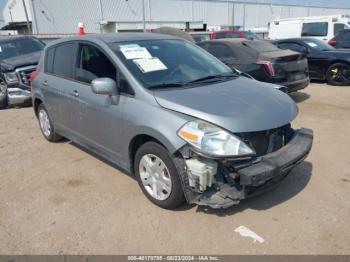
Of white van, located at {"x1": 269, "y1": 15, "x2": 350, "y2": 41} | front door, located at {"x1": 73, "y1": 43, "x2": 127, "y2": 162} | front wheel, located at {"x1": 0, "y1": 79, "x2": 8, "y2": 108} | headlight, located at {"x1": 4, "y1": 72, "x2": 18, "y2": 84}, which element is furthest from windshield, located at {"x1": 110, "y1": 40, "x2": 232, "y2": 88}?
white van, located at {"x1": 269, "y1": 15, "x2": 350, "y2": 41}

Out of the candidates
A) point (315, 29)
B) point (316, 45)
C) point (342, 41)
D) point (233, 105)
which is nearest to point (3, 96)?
point (233, 105)

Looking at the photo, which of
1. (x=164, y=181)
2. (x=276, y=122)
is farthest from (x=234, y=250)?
(x=276, y=122)

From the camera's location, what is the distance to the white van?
14.4 metres

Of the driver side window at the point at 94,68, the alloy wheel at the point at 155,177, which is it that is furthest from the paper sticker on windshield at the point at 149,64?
the alloy wheel at the point at 155,177

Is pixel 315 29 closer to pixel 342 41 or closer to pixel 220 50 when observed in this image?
pixel 342 41

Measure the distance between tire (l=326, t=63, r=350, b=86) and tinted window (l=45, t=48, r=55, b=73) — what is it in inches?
313

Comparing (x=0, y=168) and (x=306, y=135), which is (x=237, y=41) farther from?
(x=0, y=168)

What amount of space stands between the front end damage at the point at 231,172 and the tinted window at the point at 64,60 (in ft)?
7.72

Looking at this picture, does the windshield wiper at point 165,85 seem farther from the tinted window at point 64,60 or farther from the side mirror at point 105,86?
the tinted window at point 64,60

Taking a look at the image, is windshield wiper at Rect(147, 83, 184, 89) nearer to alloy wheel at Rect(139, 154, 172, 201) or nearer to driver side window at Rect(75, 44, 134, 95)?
driver side window at Rect(75, 44, 134, 95)

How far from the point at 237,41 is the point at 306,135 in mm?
4799

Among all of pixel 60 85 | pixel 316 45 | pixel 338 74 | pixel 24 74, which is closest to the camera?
pixel 60 85

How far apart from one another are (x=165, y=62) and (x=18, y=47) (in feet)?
25.1

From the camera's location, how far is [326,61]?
370 inches
